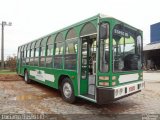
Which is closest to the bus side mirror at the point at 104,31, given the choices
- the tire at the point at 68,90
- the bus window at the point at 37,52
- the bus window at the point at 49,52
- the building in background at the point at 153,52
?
the tire at the point at 68,90

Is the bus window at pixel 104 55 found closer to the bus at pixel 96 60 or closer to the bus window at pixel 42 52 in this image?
the bus at pixel 96 60

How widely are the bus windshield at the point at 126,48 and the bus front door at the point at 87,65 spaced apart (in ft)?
3.15

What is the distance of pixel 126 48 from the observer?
5.82 m

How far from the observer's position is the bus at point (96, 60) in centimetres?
506

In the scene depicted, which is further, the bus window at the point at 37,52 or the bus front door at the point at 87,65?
the bus window at the point at 37,52

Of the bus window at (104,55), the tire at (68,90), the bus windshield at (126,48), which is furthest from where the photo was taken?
the tire at (68,90)

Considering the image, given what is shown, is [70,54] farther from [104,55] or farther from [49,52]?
[49,52]

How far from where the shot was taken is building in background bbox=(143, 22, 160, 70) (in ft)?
97.4

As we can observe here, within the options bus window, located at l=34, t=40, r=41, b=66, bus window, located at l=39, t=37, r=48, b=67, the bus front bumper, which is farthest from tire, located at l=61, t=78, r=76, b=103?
bus window, located at l=34, t=40, r=41, b=66

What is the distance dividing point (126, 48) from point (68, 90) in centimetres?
255

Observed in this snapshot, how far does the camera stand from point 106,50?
509 centimetres

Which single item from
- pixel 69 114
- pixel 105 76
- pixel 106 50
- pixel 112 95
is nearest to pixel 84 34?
pixel 106 50

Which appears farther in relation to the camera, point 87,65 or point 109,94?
point 87,65

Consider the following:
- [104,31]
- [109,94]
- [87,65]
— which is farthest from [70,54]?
[109,94]
